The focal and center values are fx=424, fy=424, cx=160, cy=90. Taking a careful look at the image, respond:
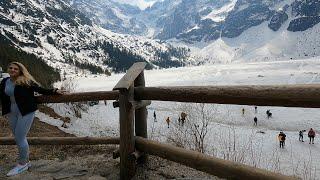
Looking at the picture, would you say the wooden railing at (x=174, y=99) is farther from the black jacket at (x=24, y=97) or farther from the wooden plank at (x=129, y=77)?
the black jacket at (x=24, y=97)

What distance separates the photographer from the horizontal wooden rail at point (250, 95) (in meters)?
3.57

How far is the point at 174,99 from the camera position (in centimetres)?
489

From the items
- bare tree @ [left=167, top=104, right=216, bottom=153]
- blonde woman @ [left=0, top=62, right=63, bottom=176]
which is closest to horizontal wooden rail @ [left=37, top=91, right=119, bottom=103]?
blonde woman @ [left=0, top=62, right=63, bottom=176]

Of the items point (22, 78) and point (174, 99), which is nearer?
point (174, 99)

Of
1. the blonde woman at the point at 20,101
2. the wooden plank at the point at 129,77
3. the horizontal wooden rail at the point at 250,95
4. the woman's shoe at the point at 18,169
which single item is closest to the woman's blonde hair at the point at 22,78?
the blonde woman at the point at 20,101

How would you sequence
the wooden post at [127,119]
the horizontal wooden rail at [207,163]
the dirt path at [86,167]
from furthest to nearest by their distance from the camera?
the dirt path at [86,167] < the wooden post at [127,119] < the horizontal wooden rail at [207,163]

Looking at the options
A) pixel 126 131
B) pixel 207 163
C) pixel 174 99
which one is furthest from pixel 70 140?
pixel 207 163

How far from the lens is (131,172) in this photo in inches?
218

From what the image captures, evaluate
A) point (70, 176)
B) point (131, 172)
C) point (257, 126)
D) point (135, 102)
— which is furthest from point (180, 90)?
point (257, 126)

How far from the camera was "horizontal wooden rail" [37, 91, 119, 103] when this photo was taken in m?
5.86

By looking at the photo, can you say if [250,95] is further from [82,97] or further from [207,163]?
[82,97]

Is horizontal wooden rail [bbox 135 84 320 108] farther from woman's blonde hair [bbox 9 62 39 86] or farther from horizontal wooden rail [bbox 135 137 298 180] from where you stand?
woman's blonde hair [bbox 9 62 39 86]

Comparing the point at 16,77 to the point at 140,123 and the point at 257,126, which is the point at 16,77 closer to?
the point at 140,123

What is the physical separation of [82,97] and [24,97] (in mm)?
849
